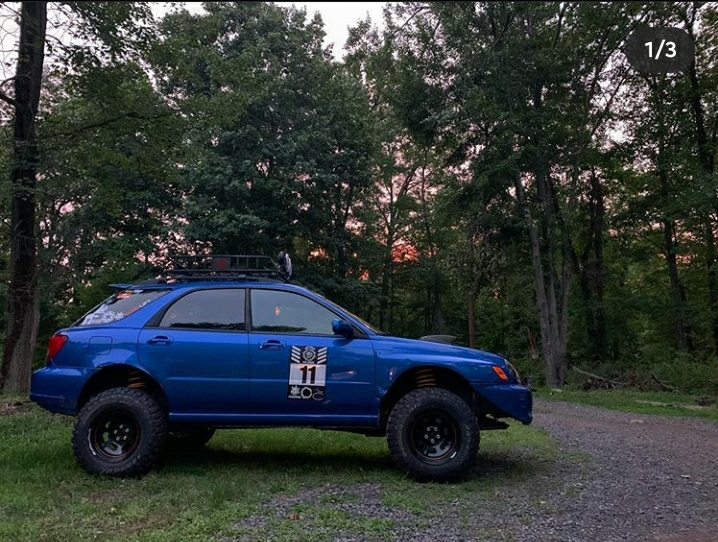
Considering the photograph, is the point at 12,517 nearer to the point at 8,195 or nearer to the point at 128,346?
the point at 128,346

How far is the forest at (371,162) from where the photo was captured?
1038 centimetres

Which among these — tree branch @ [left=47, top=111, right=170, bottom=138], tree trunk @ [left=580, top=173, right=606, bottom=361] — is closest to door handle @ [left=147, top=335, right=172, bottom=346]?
tree branch @ [left=47, top=111, right=170, bottom=138]

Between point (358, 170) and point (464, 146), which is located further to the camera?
point (358, 170)

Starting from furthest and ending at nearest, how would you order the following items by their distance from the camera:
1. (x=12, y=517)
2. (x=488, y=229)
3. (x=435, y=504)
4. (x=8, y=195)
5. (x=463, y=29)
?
(x=488, y=229), (x=463, y=29), (x=8, y=195), (x=435, y=504), (x=12, y=517)

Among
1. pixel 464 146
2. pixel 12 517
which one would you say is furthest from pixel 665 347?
pixel 12 517

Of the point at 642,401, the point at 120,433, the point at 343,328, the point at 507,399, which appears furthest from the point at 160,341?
the point at 642,401

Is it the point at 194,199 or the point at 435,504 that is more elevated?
the point at 194,199

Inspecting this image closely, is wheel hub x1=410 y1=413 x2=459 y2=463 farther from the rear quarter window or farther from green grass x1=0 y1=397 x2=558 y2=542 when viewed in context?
the rear quarter window

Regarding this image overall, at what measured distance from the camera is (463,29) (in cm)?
1670

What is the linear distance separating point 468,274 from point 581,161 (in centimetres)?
526

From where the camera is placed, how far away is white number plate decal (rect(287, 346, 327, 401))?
523 cm

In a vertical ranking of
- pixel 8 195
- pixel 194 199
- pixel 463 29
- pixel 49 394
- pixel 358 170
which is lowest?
pixel 49 394

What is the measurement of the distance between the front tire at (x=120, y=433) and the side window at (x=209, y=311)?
73 cm

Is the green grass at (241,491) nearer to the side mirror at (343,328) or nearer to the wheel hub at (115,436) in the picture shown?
the wheel hub at (115,436)
